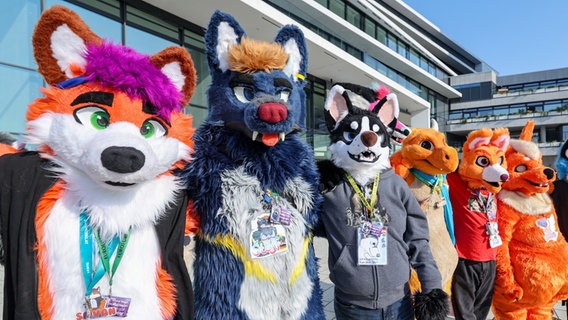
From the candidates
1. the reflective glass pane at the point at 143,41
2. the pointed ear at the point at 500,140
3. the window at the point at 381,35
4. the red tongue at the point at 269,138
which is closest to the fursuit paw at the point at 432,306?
the red tongue at the point at 269,138

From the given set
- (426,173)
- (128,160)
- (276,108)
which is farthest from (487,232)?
(128,160)

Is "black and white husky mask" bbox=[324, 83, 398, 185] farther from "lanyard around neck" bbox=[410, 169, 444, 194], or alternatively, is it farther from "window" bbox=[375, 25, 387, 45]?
"window" bbox=[375, 25, 387, 45]

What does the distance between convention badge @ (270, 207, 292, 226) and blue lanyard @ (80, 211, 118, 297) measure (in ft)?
2.34

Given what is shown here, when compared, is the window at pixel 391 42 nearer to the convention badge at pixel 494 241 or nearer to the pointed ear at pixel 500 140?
the pointed ear at pixel 500 140

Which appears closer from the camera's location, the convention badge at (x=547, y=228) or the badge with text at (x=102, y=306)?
the badge with text at (x=102, y=306)

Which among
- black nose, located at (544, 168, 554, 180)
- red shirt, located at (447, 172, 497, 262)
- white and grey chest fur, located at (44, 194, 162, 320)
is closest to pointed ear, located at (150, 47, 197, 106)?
white and grey chest fur, located at (44, 194, 162, 320)

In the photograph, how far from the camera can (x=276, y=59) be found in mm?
1633

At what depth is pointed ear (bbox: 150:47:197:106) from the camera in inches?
56.3

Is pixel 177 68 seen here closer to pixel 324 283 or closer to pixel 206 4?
pixel 324 283

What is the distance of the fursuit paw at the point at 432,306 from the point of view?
66.1 inches

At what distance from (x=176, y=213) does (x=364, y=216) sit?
0.96 metres

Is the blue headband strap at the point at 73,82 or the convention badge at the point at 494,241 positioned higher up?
the blue headband strap at the point at 73,82

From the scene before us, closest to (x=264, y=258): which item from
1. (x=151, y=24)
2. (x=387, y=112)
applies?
(x=387, y=112)

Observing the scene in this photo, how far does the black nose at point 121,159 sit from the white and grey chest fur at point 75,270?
1.03ft
